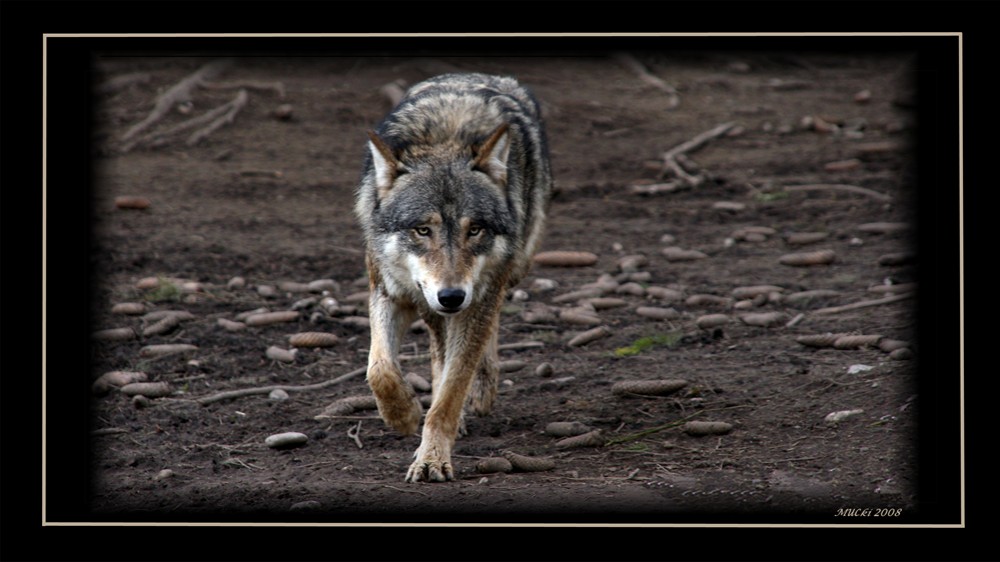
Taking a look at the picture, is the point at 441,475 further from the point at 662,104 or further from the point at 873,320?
the point at 662,104

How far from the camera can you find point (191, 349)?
277 inches

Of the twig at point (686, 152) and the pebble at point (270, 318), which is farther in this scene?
the twig at point (686, 152)

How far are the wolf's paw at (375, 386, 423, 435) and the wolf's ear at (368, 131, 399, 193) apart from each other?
3.54 feet

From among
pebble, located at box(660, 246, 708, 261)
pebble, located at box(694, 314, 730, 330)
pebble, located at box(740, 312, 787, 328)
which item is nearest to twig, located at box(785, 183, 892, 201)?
pebble, located at box(660, 246, 708, 261)

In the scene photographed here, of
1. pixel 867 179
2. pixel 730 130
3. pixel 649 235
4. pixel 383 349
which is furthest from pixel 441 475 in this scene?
pixel 730 130

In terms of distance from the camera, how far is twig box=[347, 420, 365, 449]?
18.9ft

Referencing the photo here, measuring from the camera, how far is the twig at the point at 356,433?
18.9 ft

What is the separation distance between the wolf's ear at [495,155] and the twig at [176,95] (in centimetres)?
768

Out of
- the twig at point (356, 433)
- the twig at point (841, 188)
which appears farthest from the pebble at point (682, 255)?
the twig at point (356, 433)

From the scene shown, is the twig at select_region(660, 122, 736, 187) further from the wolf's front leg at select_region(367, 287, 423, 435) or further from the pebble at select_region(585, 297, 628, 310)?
the wolf's front leg at select_region(367, 287, 423, 435)

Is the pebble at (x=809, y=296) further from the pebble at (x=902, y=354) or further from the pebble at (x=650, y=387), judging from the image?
the pebble at (x=650, y=387)

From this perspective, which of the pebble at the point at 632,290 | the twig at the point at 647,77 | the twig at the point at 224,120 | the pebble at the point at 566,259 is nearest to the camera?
the pebble at the point at 632,290

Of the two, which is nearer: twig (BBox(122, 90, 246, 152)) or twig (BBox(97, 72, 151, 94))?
twig (BBox(122, 90, 246, 152))

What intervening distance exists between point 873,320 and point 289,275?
4580 millimetres
